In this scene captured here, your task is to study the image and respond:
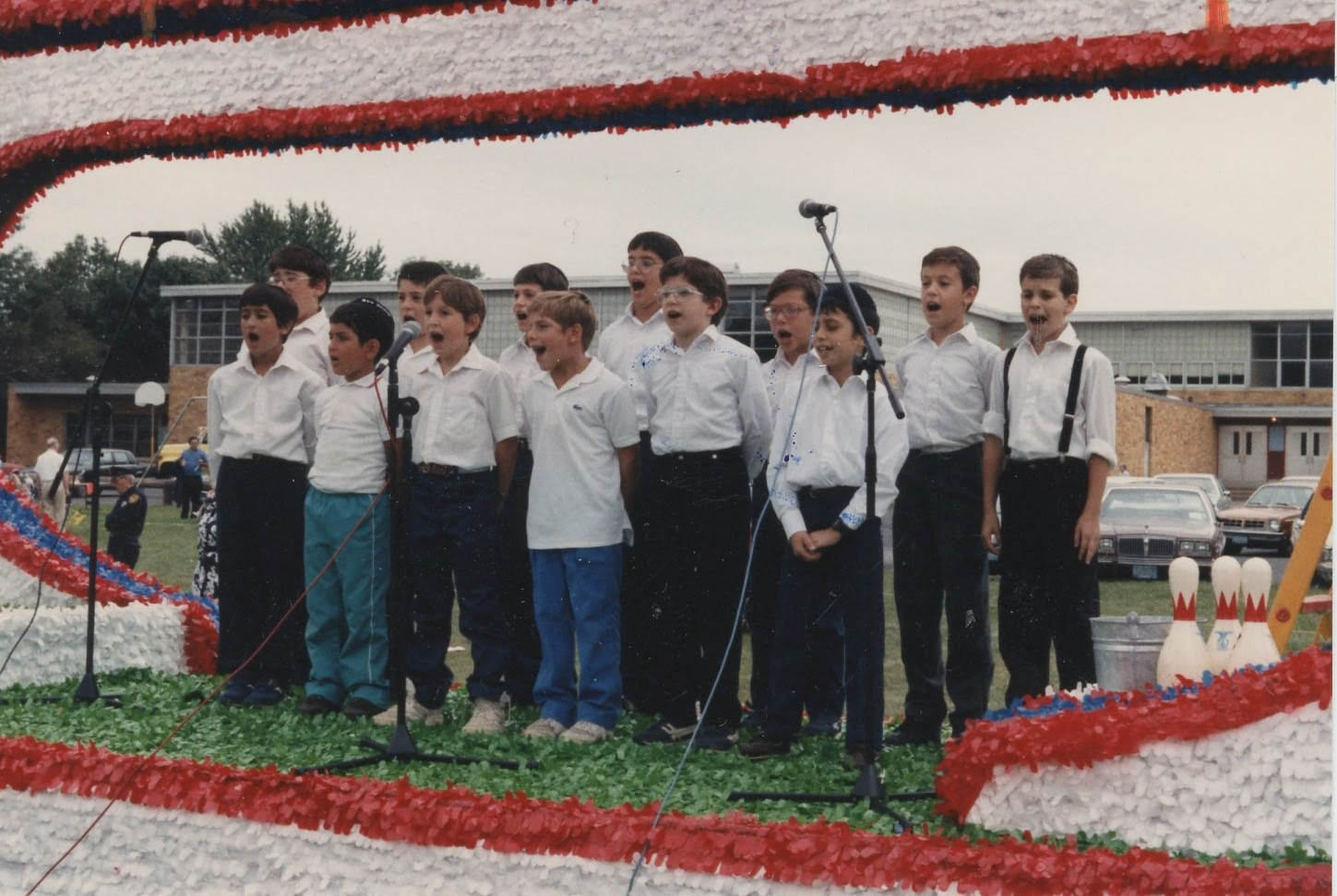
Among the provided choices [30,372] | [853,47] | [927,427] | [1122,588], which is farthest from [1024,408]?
[30,372]

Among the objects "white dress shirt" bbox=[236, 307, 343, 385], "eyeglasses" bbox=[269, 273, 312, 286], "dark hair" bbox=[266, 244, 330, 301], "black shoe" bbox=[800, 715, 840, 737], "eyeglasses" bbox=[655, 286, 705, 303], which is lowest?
"black shoe" bbox=[800, 715, 840, 737]

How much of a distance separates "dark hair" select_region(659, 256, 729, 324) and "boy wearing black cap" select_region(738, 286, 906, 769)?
0.48 meters

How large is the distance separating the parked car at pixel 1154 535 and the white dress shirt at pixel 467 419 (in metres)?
10.5

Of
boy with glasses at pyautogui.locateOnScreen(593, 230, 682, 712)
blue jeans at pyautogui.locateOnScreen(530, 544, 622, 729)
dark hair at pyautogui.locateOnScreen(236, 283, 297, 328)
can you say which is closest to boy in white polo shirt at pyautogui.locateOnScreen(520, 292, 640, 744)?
blue jeans at pyautogui.locateOnScreen(530, 544, 622, 729)

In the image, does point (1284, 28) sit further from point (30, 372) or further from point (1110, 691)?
point (30, 372)

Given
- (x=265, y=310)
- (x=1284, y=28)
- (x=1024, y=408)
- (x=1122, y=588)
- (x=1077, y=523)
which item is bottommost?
(x=1122, y=588)

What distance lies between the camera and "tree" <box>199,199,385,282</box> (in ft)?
130

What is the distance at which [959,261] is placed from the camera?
4.96 meters

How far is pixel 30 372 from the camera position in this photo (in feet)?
138

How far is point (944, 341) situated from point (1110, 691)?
4.86 feet

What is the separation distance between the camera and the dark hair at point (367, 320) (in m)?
5.47

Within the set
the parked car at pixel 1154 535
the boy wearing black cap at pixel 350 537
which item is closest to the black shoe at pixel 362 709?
the boy wearing black cap at pixel 350 537

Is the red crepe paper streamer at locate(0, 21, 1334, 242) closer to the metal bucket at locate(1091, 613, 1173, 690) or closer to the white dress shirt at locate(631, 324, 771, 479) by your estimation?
the white dress shirt at locate(631, 324, 771, 479)

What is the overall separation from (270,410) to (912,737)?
2.66 meters
